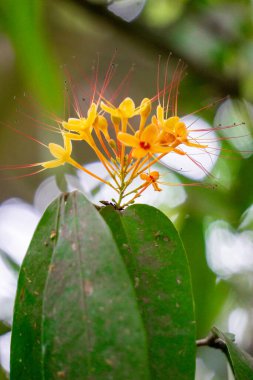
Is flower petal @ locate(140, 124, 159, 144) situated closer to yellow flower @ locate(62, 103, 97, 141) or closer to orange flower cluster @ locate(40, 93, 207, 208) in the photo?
orange flower cluster @ locate(40, 93, 207, 208)

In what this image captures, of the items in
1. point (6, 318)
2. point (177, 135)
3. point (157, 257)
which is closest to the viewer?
point (157, 257)

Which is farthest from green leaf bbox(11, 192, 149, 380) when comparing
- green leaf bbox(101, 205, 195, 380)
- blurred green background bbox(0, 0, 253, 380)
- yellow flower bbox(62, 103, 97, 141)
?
blurred green background bbox(0, 0, 253, 380)

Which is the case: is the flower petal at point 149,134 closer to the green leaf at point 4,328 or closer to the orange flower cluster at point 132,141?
the orange flower cluster at point 132,141

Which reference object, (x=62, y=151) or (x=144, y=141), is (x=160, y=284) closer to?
(x=144, y=141)

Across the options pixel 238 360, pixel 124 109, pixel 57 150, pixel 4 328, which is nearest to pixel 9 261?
pixel 4 328

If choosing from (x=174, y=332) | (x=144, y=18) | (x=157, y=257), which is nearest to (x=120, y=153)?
(x=157, y=257)

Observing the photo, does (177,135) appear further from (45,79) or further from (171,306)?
(45,79)
